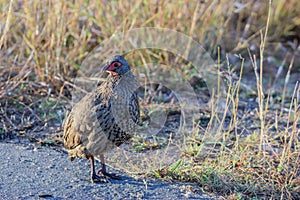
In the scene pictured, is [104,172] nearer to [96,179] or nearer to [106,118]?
[96,179]

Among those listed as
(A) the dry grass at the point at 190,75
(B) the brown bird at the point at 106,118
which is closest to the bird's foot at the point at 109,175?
(B) the brown bird at the point at 106,118

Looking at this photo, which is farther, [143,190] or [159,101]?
[159,101]

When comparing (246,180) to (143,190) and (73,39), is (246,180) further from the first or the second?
(73,39)

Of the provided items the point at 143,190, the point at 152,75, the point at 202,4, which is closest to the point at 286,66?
the point at 202,4

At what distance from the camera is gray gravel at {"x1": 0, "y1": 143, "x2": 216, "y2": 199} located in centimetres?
339

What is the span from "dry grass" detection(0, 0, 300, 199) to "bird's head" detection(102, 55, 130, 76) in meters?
0.66

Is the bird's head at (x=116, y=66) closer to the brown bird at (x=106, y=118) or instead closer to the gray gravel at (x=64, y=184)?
the brown bird at (x=106, y=118)

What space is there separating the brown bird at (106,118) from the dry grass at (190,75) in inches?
12.5

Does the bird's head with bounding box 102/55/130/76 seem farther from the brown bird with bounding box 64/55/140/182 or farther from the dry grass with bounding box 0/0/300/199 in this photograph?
Result: the dry grass with bounding box 0/0/300/199

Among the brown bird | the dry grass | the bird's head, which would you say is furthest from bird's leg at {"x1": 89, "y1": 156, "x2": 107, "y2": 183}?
the bird's head

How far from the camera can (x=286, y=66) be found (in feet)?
21.1

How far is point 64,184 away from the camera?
3529mm

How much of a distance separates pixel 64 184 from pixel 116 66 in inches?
32.6

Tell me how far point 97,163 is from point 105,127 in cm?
54
